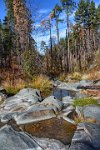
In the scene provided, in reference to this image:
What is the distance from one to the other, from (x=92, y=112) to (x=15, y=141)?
3524 mm

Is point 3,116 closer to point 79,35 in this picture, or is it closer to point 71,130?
point 71,130

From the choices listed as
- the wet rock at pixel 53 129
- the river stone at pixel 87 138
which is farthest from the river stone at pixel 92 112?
the river stone at pixel 87 138

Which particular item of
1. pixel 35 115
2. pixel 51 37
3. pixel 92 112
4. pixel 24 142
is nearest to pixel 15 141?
pixel 24 142

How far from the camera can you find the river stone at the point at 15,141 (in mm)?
7397

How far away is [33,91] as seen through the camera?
15.3 m

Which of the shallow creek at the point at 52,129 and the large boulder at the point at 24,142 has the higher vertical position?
the large boulder at the point at 24,142

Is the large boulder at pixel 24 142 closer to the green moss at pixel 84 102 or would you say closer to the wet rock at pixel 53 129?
the wet rock at pixel 53 129

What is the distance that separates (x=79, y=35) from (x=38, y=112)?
59.6m

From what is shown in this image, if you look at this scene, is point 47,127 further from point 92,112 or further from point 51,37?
point 51,37

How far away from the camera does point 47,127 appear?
9461 mm

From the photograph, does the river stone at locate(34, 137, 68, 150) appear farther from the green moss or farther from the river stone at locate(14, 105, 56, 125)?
the green moss

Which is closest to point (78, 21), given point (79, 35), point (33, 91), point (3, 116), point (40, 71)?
point (79, 35)

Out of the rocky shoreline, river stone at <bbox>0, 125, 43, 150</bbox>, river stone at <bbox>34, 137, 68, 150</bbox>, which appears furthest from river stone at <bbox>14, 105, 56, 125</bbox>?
river stone at <bbox>34, 137, 68, 150</bbox>

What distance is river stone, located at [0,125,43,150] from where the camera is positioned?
740cm
